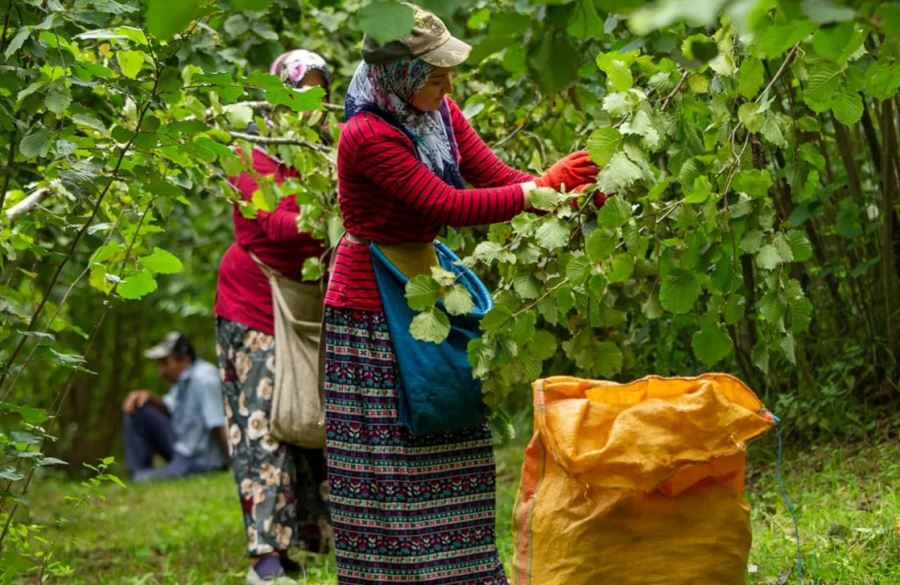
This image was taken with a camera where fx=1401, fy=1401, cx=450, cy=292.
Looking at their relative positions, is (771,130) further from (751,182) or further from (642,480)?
(642,480)

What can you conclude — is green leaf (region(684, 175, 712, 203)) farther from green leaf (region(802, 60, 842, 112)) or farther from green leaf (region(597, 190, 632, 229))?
green leaf (region(802, 60, 842, 112))

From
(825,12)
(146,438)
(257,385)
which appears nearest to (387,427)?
(257,385)

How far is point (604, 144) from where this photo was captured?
323 centimetres

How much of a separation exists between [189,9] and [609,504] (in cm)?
176

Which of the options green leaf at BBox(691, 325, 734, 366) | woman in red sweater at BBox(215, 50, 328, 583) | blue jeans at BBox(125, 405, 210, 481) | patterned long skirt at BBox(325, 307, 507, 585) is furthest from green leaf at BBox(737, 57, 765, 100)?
blue jeans at BBox(125, 405, 210, 481)

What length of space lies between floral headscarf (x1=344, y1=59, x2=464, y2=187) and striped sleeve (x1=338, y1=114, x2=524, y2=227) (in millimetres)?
61

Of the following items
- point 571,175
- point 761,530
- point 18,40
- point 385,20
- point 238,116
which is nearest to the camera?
point 385,20

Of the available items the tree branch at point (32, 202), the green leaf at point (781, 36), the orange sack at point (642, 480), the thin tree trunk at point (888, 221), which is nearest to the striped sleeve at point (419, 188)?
the orange sack at point (642, 480)

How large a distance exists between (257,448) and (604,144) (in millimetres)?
2510

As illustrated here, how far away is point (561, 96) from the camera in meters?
4.46

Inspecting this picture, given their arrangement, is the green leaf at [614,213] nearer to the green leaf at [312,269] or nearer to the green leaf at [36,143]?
the green leaf at [36,143]

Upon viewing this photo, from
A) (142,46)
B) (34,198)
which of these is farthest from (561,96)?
(34,198)

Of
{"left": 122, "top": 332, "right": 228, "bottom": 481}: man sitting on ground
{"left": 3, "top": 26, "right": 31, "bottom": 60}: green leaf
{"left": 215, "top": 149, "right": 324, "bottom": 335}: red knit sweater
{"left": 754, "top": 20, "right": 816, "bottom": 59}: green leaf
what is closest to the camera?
{"left": 754, "top": 20, "right": 816, "bottom": 59}: green leaf

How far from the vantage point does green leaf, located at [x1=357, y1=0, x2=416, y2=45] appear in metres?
1.89
